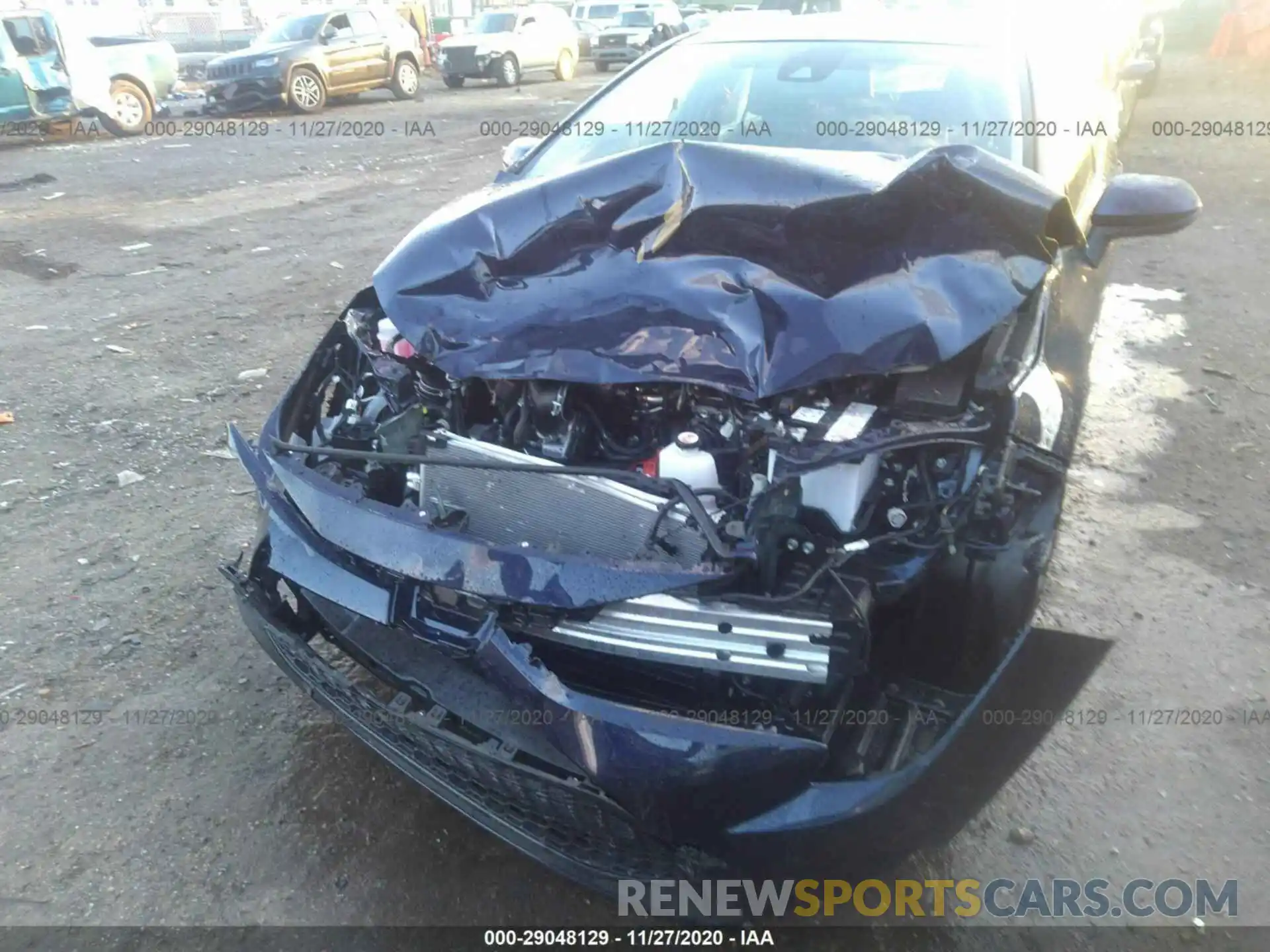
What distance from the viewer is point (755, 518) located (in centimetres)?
184

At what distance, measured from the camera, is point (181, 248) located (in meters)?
7.27

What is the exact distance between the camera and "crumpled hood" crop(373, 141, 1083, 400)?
205 centimetres

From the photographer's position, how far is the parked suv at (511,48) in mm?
17625

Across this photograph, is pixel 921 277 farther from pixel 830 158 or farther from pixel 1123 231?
pixel 1123 231

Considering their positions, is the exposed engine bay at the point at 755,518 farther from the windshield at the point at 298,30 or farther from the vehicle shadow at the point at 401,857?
the windshield at the point at 298,30

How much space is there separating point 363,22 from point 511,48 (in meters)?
3.48

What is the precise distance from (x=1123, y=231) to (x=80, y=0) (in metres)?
33.7

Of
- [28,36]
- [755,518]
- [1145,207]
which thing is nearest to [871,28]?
[1145,207]

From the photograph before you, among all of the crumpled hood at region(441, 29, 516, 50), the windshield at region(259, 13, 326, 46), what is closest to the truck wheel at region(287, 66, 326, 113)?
the windshield at region(259, 13, 326, 46)

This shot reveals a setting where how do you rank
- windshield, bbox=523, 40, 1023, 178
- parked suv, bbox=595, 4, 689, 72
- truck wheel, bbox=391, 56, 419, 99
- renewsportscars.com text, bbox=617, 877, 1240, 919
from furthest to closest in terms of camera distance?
parked suv, bbox=595, 4, 689, 72
truck wheel, bbox=391, 56, 419, 99
windshield, bbox=523, 40, 1023, 178
renewsportscars.com text, bbox=617, 877, 1240, 919

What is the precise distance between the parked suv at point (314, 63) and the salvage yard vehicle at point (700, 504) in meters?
13.7

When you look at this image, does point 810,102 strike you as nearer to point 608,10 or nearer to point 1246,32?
point 1246,32

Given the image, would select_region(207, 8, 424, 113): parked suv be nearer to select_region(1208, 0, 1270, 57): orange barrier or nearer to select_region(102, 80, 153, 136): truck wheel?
select_region(102, 80, 153, 136): truck wheel

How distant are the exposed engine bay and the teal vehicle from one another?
1229 centimetres
